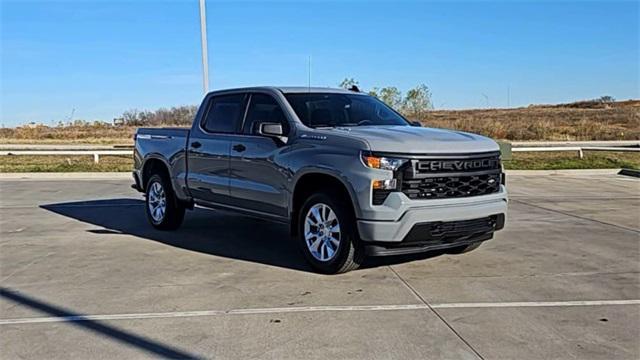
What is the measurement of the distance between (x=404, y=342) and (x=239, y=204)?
366 cm

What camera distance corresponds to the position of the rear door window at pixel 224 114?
798 cm

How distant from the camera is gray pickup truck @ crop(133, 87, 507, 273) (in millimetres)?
6031

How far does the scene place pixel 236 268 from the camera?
6.89 m

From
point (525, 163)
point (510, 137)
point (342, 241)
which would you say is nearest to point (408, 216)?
point (342, 241)

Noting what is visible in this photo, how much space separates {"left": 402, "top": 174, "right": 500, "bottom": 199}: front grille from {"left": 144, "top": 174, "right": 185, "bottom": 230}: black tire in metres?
4.16

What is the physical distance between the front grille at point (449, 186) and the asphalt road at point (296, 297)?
843mm

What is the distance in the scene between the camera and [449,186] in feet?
20.6

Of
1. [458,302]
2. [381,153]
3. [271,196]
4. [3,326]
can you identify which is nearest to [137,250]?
[271,196]

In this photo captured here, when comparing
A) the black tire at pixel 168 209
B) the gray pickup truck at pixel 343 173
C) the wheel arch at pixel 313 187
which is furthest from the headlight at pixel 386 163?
the black tire at pixel 168 209

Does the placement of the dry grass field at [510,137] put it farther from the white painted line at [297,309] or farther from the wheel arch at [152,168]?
the white painted line at [297,309]

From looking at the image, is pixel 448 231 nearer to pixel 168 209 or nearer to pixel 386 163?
pixel 386 163

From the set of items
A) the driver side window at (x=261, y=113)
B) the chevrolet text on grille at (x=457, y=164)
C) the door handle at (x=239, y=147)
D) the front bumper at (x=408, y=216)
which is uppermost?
the driver side window at (x=261, y=113)

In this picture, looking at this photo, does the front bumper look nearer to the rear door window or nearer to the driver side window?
the driver side window

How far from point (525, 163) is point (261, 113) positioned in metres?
16.5
